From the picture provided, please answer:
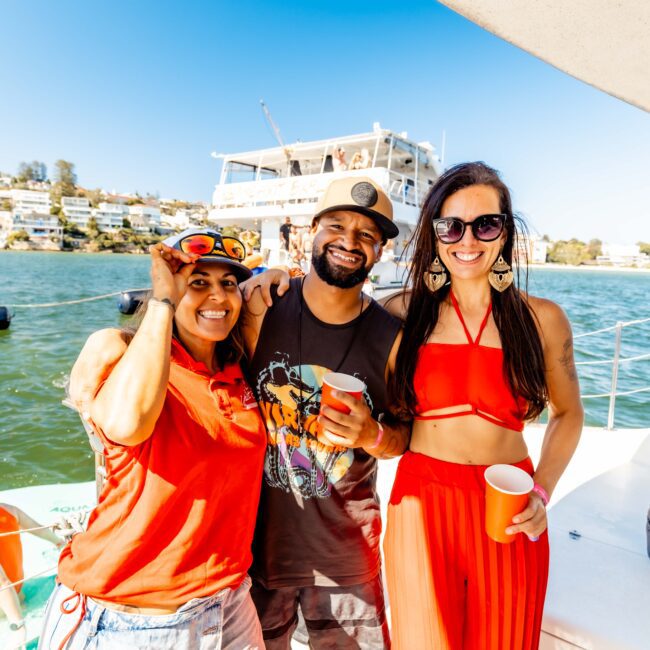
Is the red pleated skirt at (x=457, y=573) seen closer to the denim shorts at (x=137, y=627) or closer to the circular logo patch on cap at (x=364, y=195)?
the denim shorts at (x=137, y=627)

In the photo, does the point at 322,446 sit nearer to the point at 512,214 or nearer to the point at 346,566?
the point at 346,566

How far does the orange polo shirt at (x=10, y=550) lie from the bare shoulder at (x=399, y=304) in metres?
2.84

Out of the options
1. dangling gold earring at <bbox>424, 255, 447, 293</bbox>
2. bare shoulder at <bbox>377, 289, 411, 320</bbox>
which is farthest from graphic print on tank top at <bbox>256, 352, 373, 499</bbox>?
dangling gold earring at <bbox>424, 255, 447, 293</bbox>

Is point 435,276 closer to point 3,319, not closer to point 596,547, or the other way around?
point 596,547

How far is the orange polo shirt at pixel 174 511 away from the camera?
1.30 m

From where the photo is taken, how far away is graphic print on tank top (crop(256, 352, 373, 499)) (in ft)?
5.84

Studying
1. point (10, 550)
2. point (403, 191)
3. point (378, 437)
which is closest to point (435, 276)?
point (378, 437)

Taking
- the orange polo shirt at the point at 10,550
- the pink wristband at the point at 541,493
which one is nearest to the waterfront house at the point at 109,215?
the orange polo shirt at the point at 10,550

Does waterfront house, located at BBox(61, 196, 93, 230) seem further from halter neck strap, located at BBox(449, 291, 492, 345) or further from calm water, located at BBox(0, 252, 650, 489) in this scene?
halter neck strap, located at BBox(449, 291, 492, 345)

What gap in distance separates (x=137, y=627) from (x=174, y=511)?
346 millimetres

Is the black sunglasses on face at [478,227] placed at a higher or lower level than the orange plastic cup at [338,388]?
higher

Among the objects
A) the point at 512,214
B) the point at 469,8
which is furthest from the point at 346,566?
the point at 469,8

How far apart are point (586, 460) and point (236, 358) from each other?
3.08 meters

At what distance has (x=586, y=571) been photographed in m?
2.05
